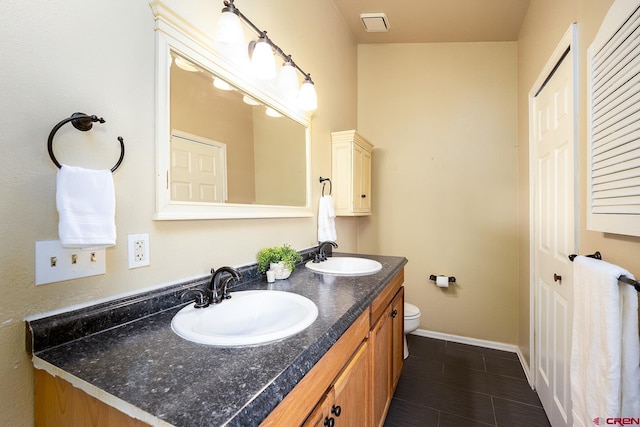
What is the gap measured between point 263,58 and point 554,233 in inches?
71.1

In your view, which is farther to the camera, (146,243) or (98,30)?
(146,243)

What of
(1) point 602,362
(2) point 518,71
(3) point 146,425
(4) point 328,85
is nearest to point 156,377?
(3) point 146,425

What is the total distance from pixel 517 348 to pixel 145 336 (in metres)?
2.87

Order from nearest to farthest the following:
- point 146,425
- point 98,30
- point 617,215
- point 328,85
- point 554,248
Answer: point 146,425 < point 98,30 < point 617,215 < point 554,248 < point 328,85

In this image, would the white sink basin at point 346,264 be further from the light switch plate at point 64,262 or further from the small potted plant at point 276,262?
the light switch plate at point 64,262

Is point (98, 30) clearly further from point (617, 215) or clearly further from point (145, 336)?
point (617, 215)

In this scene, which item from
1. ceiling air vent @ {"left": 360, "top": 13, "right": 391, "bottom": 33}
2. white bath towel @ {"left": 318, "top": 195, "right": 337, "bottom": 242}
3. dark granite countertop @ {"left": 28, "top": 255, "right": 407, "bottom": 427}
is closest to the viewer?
dark granite countertop @ {"left": 28, "top": 255, "right": 407, "bottom": 427}

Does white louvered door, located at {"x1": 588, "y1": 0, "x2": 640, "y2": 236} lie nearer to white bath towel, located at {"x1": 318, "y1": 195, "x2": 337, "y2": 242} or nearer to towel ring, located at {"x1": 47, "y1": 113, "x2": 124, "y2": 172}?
white bath towel, located at {"x1": 318, "y1": 195, "x2": 337, "y2": 242}

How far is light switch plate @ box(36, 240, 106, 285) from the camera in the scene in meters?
0.71

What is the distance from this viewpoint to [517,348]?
8.04 feet

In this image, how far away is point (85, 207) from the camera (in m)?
0.72

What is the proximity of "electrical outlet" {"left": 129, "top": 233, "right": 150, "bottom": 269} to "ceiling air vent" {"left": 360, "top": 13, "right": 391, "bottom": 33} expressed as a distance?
250 centimetres

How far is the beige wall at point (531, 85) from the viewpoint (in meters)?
1.03

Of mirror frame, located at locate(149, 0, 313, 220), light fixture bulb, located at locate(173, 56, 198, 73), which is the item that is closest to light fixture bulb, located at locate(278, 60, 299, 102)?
mirror frame, located at locate(149, 0, 313, 220)
